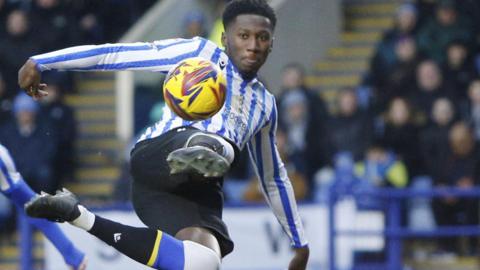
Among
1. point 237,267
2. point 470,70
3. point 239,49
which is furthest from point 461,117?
point 239,49

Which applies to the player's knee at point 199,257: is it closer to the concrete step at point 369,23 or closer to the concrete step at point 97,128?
the concrete step at point 97,128

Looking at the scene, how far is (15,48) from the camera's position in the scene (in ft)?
49.3

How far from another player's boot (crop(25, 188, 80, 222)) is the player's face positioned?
126 centimetres

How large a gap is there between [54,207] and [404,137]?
22.7 ft

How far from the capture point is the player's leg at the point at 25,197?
9.29 m

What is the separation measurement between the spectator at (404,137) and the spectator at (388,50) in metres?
0.95

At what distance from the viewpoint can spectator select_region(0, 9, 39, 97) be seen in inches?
587

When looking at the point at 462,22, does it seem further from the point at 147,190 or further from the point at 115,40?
the point at 147,190

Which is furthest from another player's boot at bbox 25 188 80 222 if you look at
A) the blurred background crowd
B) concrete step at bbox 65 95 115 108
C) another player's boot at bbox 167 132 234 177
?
concrete step at bbox 65 95 115 108

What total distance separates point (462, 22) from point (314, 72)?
2.34 metres

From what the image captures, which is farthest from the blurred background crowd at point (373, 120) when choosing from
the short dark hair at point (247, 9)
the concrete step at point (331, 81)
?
the short dark hair at point (247, 9)

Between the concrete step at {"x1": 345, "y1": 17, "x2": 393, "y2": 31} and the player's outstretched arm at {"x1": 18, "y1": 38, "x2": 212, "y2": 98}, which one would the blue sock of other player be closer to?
the player's outstretched arm at {"x1": 18, "y1": 38, "x2": 212, "y2": 98}

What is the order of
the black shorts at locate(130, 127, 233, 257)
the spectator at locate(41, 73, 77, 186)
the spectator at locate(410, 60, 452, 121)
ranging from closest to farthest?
the black shorts at locate(130, 127, 233, 257), the spectator at locate(410, 60, 452, 121), the spectator at locate(41, 73, 77, 186)

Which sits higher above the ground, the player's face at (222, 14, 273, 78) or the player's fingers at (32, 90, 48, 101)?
the player's face at (222, 14, 273, 78)
